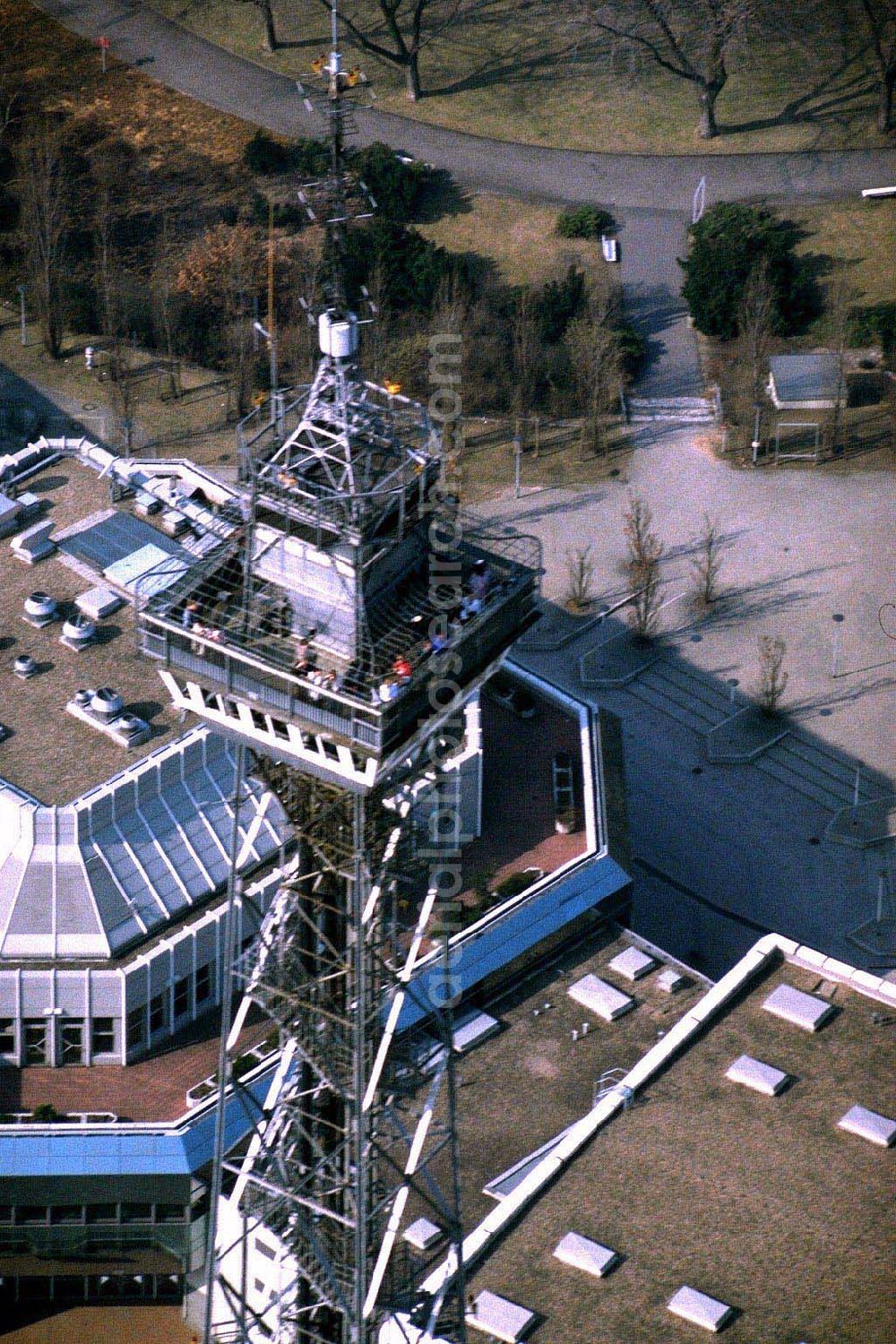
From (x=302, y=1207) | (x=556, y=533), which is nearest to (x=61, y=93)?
(x=556, y=533)

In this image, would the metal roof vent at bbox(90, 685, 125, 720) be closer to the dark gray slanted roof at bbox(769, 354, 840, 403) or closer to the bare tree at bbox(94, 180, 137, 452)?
the bare tree at bbox(94, 180, 137, 452)

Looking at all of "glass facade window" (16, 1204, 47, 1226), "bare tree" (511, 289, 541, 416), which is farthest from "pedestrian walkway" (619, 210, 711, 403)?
"glass facade window" (16, 1204, 47, 1226)

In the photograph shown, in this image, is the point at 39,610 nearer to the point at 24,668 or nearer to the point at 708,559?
the point at 24,668

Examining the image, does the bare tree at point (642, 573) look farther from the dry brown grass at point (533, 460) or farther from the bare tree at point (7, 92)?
the bare tree at point (7, 92)

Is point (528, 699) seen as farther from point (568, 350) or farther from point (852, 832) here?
point (568, 350)


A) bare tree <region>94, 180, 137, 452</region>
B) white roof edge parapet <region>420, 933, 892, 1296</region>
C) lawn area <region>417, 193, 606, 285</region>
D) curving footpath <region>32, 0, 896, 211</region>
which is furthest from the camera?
curving footpath <region>32, 0, 896, 211</region>

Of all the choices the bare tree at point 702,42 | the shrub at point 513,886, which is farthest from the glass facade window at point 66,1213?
the bare tree at point 702,42

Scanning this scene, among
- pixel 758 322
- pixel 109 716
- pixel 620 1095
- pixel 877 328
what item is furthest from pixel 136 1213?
pixel 877 328
